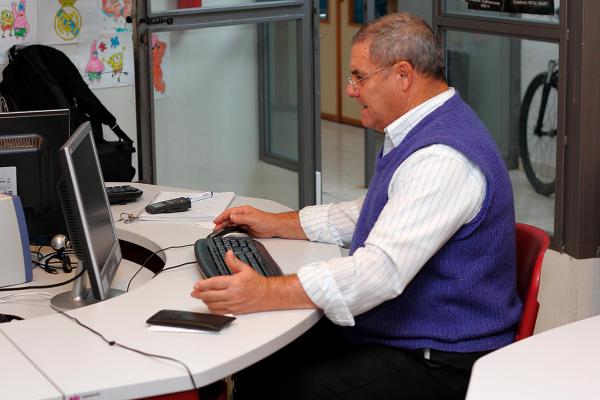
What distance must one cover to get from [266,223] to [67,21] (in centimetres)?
182

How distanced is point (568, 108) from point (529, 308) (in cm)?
143

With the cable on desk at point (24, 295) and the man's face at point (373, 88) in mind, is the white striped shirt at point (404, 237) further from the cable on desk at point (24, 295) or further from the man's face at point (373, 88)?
the cable on desk at point (24, 295)

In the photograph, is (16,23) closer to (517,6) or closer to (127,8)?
(127,8)

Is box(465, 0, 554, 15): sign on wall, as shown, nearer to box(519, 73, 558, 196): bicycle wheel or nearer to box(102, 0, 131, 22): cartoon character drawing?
box(519, 73, 558, 196): bicycle wheel

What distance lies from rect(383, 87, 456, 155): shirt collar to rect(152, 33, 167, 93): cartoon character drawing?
223 cm

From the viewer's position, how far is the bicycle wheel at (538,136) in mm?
4414

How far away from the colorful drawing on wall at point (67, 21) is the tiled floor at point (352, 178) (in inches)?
78.7

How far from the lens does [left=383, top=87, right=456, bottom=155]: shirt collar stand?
7.91 feet

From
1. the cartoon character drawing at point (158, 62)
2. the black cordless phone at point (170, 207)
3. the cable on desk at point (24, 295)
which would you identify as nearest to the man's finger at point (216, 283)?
the cable on desk at point (24, 295)

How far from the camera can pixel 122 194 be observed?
3133mm

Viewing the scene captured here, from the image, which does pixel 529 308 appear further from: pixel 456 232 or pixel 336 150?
pixel 336 150

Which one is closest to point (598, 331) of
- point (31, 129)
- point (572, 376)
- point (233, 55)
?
point (572, 376)

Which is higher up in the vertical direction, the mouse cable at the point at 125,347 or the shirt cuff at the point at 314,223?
the shirt cuff at the point at 314,223

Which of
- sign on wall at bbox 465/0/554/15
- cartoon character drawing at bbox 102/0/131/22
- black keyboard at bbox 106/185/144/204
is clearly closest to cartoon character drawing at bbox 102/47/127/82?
cartoon character drawing at bbox 102/0/131/22
